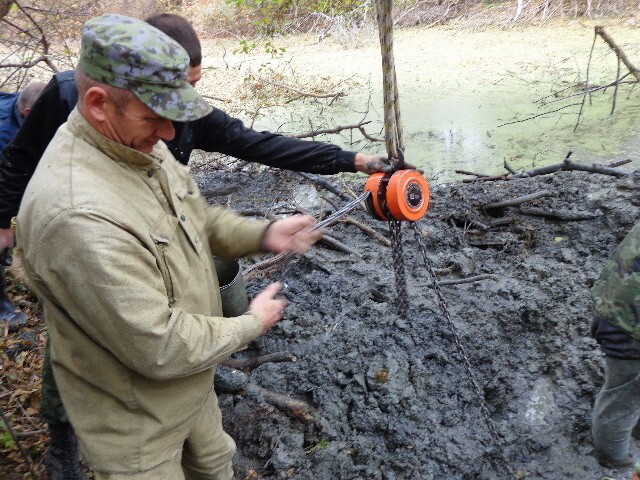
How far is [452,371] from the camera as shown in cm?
340

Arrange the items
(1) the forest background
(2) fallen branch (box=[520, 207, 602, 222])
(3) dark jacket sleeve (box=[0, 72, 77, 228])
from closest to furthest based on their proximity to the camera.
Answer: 1. (3) dark jacket sleeve (box=[0, 72, 77, 228])
2. (2) fallen branch (box=[520, 207, 602, 222])
3. (1) the forest background

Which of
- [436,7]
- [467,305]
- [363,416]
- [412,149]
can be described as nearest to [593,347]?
[467,305]

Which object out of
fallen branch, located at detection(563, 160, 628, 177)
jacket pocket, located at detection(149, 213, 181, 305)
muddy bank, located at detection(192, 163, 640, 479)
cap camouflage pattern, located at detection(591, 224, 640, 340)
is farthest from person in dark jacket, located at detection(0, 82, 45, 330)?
fallen branch, located at detection(563, 160, 628, 177)

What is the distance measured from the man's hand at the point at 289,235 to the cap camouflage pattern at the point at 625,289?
4.57 ft

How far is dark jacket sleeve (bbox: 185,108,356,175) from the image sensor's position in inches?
116

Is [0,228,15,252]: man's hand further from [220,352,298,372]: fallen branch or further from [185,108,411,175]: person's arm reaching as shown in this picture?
[220,352,298,372]: fallen branch

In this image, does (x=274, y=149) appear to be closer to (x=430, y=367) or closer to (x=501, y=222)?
(x=430, y=367)

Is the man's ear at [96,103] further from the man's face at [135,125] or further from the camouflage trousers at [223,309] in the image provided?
the camouflage trousers at [223,309]

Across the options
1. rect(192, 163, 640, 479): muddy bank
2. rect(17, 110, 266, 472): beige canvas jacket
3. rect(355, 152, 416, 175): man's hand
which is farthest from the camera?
rect(192, 163, 640, 479): muddy bank

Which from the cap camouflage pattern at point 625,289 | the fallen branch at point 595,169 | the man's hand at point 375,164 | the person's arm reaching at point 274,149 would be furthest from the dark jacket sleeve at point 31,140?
the fallen branch at point 595,169

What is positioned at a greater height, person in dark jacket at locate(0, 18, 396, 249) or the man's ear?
the man's ear

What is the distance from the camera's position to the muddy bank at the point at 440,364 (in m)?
2.96

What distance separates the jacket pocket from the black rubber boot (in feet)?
4.47

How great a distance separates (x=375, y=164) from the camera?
287cm
